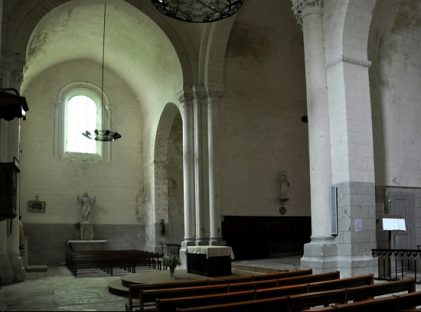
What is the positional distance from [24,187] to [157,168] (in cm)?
610

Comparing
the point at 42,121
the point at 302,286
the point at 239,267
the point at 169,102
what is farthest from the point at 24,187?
the point at 302,286

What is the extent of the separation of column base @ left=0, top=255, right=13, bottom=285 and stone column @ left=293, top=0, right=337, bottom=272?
25.4 ft

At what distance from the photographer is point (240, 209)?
1756 cm

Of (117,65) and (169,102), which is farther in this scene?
(117,65)

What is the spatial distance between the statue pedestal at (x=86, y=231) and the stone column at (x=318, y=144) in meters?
13.6

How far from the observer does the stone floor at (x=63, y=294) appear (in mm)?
8680

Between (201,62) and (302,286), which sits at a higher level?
(201,62)

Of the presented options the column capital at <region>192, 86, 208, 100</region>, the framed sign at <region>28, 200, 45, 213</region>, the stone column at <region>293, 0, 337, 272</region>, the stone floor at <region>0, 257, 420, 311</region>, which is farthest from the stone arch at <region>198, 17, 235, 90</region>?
the framed sign at <region>28, 200, 45, 213</region>

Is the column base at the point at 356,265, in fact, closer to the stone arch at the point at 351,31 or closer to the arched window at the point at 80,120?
the stone arch at the point at 351,31

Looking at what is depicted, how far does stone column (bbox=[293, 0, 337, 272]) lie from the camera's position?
1084 centimetres

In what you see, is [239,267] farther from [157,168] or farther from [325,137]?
[157,168]

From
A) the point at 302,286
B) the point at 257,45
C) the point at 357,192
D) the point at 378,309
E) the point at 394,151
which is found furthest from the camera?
the point at 257,45

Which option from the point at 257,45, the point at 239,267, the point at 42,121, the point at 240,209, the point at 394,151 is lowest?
the point at 239,267

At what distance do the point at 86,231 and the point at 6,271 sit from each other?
381 inches
